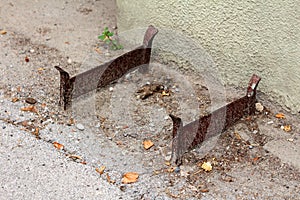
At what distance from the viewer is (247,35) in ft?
10.8

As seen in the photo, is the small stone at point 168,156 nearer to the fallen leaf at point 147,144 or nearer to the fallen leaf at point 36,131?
the fallen leaf at point 147,144

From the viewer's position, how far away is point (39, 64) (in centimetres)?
376

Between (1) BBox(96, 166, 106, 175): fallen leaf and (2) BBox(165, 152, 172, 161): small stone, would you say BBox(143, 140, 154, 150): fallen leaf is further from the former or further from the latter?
(1) BBox(96, 166, 106, 175): fallen leaf

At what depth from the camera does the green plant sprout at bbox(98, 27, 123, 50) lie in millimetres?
3848

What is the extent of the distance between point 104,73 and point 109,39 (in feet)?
1.54

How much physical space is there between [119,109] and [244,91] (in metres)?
0.80

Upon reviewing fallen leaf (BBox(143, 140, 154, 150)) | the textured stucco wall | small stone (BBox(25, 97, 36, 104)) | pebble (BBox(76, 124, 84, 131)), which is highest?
the textured stucco wall

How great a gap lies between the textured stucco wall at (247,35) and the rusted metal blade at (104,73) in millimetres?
209

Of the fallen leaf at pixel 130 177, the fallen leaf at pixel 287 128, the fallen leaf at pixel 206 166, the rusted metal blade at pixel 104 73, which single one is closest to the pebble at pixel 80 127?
the rusted metal blade at pixel 104 73

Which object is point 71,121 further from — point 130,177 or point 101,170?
point 130,177

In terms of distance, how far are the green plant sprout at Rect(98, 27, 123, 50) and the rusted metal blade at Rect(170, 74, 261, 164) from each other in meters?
1.12

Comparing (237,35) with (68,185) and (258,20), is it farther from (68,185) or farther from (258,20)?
(68,185)

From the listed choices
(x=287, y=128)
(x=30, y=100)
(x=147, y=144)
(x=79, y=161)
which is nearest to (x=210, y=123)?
(x=147, y=144)

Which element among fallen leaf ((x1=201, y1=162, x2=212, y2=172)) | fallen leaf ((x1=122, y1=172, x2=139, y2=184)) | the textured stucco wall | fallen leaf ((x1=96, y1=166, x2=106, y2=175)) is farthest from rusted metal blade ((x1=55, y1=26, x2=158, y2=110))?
fallen leaf ((x1=201, y1=162, x2=212, y2=172))
